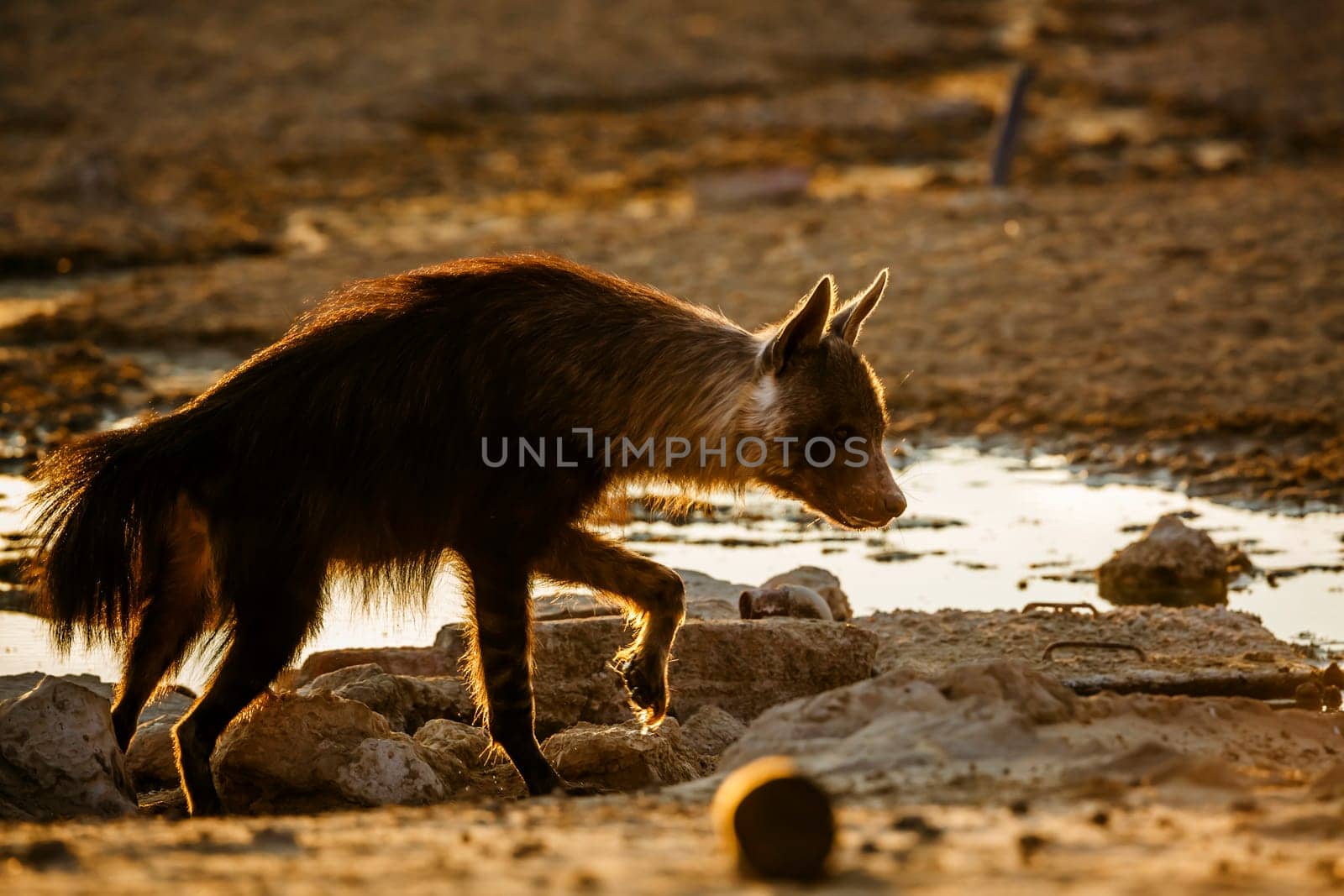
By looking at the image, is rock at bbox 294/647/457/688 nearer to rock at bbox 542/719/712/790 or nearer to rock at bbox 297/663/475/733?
rock at bbox 297/663/475/733

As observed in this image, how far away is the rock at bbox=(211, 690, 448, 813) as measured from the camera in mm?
5574

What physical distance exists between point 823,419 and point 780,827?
2.51m

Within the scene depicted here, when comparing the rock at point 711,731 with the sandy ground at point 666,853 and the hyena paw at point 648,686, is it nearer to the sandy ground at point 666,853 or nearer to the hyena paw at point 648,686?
the hyena paw at point 648,686

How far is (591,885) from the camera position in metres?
3.43

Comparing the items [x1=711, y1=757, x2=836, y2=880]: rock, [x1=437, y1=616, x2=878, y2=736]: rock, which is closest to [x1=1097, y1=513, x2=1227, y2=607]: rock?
[x1=437, y1=616, x2=878, y2=736]: rock

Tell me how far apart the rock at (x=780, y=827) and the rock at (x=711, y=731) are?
2.48m

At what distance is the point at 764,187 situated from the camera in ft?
56.0

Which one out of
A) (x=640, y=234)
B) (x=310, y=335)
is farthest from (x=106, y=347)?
(x=310, y=335)

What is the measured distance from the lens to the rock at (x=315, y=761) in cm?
557

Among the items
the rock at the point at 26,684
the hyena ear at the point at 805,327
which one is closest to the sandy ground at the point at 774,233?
the hyena ear at the point at 805,327

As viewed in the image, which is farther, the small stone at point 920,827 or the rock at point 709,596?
the rock at point 709,596

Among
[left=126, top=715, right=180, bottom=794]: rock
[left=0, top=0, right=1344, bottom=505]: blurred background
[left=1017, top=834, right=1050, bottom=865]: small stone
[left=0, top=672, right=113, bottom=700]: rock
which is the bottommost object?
[left=1017, top=834, right=1050, bottom=865]: small stone

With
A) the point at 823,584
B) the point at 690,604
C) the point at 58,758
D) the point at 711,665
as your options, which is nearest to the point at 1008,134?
the point at 823,584

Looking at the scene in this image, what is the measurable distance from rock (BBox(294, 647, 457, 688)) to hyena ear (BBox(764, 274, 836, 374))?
1.97 metres
